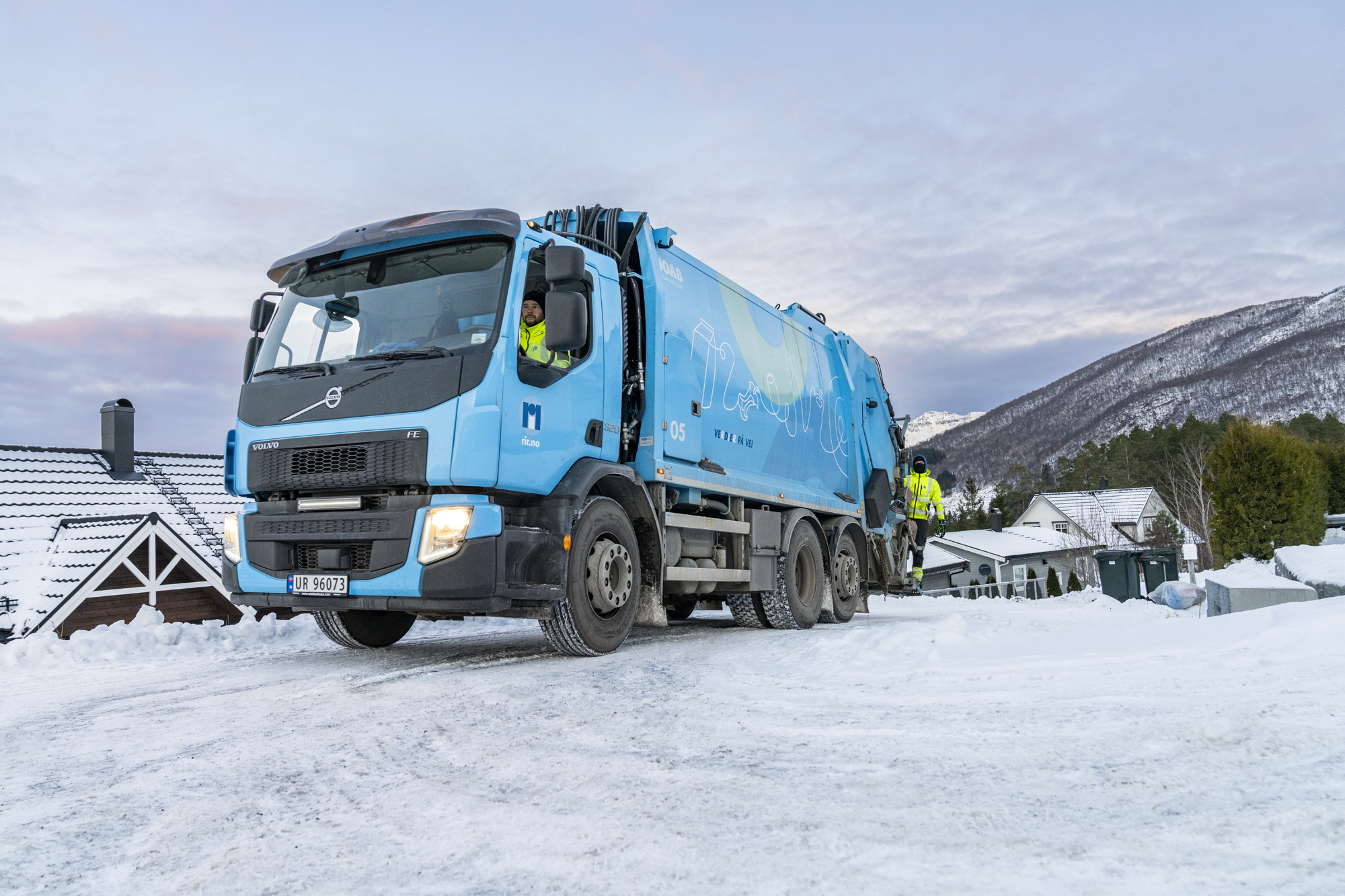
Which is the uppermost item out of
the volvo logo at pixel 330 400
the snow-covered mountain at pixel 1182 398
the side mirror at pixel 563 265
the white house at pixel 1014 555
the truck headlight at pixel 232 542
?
the snow-covered mountain at pixel 1182 398

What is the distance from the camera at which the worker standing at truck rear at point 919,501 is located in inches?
513

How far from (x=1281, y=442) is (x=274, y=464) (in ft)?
108

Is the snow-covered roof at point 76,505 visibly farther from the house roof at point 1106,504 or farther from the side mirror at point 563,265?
the house roof at point 1106,504

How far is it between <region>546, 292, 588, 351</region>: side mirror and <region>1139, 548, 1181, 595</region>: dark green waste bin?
21889 millimetres

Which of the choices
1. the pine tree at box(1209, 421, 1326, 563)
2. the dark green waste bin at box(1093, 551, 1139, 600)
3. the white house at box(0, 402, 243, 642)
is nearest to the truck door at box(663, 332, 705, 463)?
the white house at box(0, 402, 243, 642)

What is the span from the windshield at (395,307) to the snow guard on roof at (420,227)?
11 centimetres

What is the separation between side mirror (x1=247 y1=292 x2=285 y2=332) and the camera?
22.3ft

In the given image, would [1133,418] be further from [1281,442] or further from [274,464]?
[274,464]

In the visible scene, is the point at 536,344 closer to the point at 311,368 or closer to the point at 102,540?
the point at 311,368

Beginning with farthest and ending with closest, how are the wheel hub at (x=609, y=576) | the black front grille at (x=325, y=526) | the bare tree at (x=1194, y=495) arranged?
the bare tree at (x=1194, y=495), the wheel hub at (x=609, y=576), the black front grille at (x=325, y=526)

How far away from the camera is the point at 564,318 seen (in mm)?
5898

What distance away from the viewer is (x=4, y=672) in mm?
6598

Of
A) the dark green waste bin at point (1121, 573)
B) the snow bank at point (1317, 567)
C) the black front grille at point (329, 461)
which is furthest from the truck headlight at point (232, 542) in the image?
the dark green waste bin at point (1121, 573)

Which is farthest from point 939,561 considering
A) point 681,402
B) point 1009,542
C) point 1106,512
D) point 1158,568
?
point 681,402
